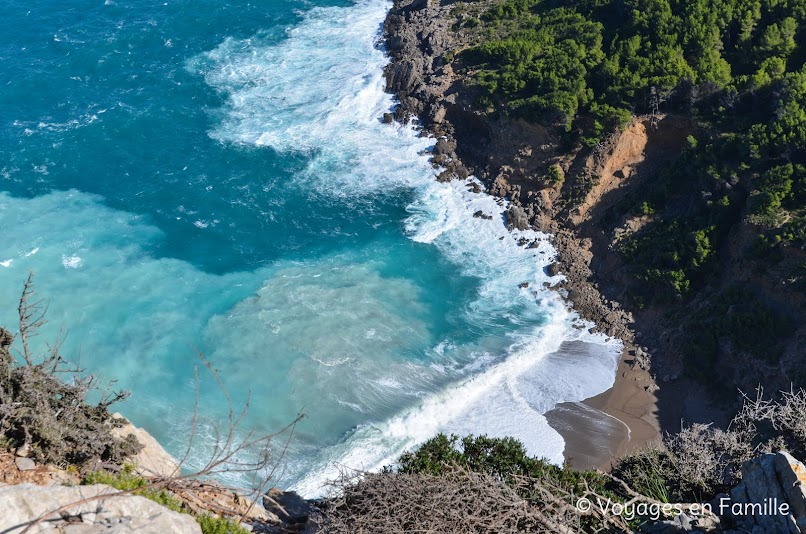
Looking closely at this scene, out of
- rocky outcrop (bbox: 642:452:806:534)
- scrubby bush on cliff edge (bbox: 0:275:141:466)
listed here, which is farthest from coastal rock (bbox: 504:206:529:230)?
scrubby bush on cliff edge (bbox: 0:275:141:466)

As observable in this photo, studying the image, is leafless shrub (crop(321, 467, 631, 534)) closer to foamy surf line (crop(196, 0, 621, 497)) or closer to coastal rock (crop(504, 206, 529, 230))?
foamy surf line (crop(196, 0, 621, 497))

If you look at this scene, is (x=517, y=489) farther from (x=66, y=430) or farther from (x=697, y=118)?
(x=697, y=118)

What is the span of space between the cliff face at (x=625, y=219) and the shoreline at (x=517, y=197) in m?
0.10

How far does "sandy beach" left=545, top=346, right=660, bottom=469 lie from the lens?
31359 mm

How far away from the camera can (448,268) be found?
40594 millimetres

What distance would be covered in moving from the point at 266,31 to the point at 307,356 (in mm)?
32792

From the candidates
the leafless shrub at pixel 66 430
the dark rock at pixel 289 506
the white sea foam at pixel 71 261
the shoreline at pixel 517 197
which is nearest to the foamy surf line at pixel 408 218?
the shoreline at pixel 517 197

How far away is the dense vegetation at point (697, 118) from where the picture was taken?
33.8 m

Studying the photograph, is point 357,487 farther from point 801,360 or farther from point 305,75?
point 305,75

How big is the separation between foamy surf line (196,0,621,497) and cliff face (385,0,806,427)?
1.47 meters

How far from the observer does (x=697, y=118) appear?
40.3 m

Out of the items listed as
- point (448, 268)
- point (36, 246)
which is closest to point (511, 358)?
point (448, 268)

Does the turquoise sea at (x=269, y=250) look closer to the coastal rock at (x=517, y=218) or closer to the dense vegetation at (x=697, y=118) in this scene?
the coastal rock at (x=517, y=218)

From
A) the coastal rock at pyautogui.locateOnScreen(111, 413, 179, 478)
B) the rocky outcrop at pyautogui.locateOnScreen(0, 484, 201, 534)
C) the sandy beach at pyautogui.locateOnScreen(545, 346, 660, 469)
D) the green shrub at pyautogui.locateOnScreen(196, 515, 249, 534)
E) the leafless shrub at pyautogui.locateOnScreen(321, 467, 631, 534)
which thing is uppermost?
the rocky outcrop at pyautogui.locateOnScreen(0, 484, 201, 534)
